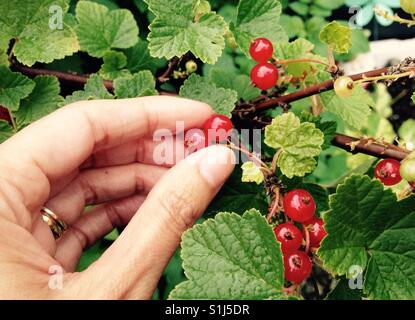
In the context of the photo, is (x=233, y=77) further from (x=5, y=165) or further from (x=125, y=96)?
(x=5, y=165)

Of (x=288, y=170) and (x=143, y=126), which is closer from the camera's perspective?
(x=288, y=170)

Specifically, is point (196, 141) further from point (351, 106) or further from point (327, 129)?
point (351, 106)

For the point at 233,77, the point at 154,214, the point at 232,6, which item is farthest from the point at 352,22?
the point at 154,214

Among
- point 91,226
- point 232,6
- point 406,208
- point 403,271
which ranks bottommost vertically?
point 91,226

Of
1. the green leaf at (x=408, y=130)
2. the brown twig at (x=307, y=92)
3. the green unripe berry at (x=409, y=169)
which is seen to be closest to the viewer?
the green unripe berry at (x=409, y=169)

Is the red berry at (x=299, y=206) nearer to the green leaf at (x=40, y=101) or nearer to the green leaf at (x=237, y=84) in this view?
the green leaf at (x=237, y=84)

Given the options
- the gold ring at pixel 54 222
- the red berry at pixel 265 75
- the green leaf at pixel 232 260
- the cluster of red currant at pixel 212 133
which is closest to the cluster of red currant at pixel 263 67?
the red berry at pixel 265 75
